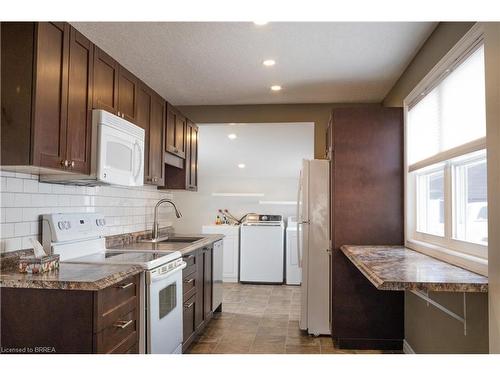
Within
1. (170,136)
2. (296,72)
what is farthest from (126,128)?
(296,72)

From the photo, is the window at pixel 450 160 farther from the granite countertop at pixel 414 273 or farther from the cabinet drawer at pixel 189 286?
the cabinet drawer at pixel 189 286

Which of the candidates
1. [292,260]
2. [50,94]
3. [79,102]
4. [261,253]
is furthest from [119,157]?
[292,260]

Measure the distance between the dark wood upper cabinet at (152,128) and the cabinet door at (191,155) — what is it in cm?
76

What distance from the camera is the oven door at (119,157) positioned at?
2.54 m

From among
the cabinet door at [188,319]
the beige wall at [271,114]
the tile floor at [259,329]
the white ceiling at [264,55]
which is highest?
the white ceiling at [264,55]

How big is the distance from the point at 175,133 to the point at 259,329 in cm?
212

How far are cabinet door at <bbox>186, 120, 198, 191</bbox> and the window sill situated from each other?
2.44 metres

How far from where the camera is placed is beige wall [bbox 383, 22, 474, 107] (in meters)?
2.40

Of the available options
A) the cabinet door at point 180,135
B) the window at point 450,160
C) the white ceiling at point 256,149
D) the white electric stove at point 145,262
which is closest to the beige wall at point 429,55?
the window at point 450,160

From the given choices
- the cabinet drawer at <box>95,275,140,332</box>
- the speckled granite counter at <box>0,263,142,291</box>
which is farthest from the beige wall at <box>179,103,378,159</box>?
the speckled granite counter at <box>0,263,142,291</box>

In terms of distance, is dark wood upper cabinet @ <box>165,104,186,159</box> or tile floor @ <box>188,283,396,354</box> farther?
dark wood upper cabinet @ <box>165,104,186,159</box>

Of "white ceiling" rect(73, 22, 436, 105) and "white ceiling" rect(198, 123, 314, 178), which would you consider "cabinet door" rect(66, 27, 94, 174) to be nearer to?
"white ceiling" rect(73, 22, 436, 105)
